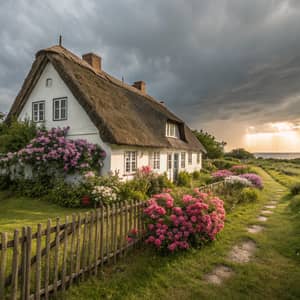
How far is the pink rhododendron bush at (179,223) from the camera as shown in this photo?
168 inches

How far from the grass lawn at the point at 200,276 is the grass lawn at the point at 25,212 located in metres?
3.62

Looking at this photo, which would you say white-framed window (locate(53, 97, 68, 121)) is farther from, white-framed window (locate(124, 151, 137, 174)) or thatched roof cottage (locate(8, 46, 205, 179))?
white-framed window (locate(124, 151, 137, 174))

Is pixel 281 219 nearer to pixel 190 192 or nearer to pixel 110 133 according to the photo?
pixel 190 192

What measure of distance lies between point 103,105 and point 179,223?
350 inches

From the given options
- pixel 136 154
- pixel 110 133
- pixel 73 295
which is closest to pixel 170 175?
pixel 136 154

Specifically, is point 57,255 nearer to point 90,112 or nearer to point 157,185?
point 90,112

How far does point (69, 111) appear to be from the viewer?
456 inches

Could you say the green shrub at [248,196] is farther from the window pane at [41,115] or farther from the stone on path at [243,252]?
the window pane at [41,115]

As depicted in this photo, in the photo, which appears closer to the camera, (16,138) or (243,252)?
(243,252)

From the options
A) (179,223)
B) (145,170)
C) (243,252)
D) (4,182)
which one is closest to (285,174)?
(145,170)

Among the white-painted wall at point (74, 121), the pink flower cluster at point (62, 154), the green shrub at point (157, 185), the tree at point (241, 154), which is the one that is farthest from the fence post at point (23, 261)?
the tree at point (241, 154)

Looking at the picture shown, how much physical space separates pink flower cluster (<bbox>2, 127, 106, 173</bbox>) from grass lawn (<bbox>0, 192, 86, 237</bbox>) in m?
2.11

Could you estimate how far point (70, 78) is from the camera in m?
10.8

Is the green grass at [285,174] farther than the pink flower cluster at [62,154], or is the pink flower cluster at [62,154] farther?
the green grass at [285,174]
